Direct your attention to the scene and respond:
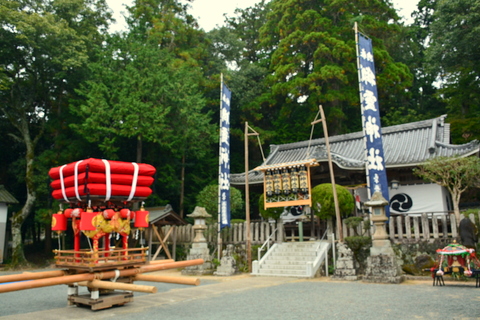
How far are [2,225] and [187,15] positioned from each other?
19.7 metres

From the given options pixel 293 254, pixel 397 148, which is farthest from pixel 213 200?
pixel 397 148

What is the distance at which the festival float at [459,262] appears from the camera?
354 inches

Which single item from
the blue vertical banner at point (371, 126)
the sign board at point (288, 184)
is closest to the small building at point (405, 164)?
the sign board at point (288, 184)

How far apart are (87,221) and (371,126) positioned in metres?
8.83

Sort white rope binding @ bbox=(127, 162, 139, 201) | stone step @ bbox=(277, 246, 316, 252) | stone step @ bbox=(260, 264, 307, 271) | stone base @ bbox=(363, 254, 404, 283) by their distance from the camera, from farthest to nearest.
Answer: stone step @ bbox=(277, 246, 316, 252) → stone step @ bbox=(260, 264, 307, 271) → stone base @ bbox=(363, 254, 404, 283) → white rope binding @ bbox=(127, 162, 139, 201)

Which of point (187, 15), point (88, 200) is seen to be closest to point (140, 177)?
point (88, 200)

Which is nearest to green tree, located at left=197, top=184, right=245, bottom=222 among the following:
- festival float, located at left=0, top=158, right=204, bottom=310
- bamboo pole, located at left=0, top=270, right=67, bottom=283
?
festival float, located at left=0, top=158, right=204, bottom=310

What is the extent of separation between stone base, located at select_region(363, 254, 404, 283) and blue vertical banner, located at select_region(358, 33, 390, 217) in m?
1.45

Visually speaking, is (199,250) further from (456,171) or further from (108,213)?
(456,171)

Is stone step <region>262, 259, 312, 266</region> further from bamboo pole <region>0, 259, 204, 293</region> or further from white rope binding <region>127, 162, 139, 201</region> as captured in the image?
white rope binding <region>127, 162, 139, 201</region>

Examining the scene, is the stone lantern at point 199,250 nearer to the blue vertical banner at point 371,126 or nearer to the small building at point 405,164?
the small building at point 405,164

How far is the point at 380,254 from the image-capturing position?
10516 mm

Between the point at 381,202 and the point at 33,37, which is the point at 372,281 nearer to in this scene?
the point at 381,202

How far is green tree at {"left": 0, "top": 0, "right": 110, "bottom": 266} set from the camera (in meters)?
18.0
